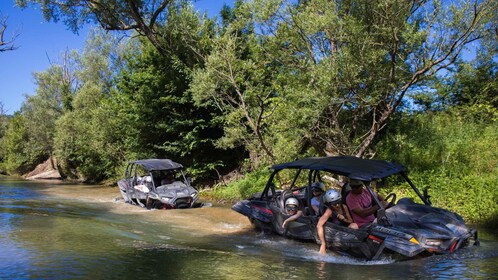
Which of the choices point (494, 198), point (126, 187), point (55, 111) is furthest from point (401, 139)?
point (55, 111)

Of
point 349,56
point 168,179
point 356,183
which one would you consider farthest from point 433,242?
point 168,179

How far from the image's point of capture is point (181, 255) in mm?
8641

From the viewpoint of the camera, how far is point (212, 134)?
23.5 metres

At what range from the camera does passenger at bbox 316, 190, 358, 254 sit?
866 centimetres

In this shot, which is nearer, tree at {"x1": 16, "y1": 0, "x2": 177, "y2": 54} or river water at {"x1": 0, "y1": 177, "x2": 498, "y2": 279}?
river water at {"x1": 0, "y1": 177, "x2": 498, "y2": 279}

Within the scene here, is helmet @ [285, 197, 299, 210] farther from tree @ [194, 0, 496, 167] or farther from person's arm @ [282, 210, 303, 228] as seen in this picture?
tree @ [194, 0, 496, 167]

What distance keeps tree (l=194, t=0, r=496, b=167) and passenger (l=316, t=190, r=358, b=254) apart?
190 inches

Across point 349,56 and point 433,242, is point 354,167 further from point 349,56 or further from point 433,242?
point 349,56

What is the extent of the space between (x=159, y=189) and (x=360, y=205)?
29.3 feet

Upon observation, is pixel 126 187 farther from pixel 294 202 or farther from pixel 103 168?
pixel 103 168

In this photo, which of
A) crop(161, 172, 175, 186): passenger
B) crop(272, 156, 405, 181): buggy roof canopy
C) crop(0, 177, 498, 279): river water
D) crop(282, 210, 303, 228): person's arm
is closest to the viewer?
crop(0, 177, 498, 279): river water

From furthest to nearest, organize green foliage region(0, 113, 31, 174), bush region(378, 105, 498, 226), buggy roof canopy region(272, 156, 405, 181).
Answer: green foliage region(0, 113, 31, 174), bush region(378, 105, 498, 226), buggy roof canopy region(272, 156, 405, 181)

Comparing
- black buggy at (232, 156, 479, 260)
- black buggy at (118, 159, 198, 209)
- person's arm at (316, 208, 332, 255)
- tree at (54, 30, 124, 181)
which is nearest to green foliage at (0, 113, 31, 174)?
tree at (54, 30, 124, 181)

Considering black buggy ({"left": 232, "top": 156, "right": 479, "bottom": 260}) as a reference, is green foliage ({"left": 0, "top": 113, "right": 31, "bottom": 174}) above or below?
above
